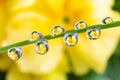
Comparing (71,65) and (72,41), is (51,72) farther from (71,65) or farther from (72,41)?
(72,41)

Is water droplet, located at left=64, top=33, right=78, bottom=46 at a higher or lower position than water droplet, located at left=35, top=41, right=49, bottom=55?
higher

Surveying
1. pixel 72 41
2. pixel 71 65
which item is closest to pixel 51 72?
pixel 71 65

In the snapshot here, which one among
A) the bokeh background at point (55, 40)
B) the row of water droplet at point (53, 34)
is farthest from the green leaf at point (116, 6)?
the row of water droplet at point (53, 34)

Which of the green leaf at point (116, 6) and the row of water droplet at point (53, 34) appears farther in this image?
the green leaf at point (116, 6)

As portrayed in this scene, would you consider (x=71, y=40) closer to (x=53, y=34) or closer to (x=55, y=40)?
(x=53, y=34)

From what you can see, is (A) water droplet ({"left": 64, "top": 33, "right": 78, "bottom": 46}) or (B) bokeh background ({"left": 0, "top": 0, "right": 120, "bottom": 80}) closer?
(A) water droplet ({"left": 64, "top": 33, "right": 78, "bottom": 46})

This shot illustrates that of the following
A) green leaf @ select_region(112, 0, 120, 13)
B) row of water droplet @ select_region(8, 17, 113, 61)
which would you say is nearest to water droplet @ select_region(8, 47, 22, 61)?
row of water droplet @ select_region(8, 17, 113, 61)

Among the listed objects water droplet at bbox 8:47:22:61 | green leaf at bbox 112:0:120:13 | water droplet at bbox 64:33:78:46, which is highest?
green leaf at bbox 112:0:120:13

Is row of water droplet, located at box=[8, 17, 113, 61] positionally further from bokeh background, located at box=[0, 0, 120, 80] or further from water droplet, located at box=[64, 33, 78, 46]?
bokeh background, located at box=[0, 0, 120, 80]

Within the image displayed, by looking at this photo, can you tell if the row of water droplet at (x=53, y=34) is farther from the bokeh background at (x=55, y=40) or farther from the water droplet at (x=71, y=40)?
the bokeh background at (x=55, y=40)
